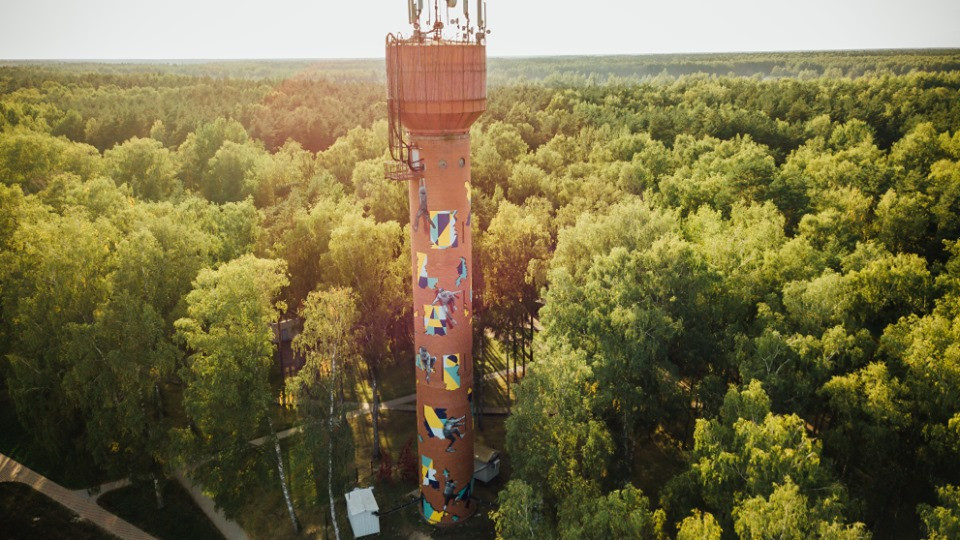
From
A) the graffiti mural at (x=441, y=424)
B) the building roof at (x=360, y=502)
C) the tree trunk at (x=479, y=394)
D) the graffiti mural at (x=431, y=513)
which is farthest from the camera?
the tree trunk at (x=479, y=394)

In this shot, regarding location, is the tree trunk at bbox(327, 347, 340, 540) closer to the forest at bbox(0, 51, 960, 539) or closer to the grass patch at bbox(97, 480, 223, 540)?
the forest at bbox(0, 51, 960, 539)

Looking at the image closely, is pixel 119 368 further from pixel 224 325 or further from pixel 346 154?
pixel 346 154

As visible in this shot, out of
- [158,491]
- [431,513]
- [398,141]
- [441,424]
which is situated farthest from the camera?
[158,491]

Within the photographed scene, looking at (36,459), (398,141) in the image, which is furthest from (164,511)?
(398,141)

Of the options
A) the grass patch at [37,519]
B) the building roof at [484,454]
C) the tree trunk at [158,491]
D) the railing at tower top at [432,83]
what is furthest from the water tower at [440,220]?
the grass patch at [37,519]

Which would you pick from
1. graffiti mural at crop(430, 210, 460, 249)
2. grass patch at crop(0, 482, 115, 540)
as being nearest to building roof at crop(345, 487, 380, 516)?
grass patch at crop(0, 482, 115, 540)

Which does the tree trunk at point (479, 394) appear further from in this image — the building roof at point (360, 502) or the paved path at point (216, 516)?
the paved path at point (216, 516)

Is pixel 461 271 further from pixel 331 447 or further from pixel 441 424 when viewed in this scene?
pixel 331 447
